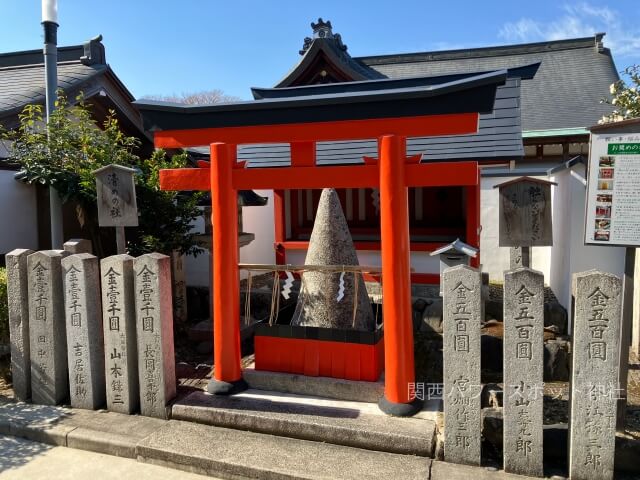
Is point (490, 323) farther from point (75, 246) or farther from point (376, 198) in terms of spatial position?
point (75, 246)

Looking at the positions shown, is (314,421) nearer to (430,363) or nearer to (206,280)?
(430,363)

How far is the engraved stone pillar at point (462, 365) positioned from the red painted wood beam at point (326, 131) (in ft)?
4.47

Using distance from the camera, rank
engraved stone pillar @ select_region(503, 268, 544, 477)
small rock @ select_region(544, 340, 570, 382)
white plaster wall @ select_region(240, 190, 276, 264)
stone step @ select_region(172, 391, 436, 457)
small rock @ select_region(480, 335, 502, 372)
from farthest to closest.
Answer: white plaster wall @ select_region(240, 190, 276, 264), small rock @ select_region(480, 335, 502, 372), small rock @ select_region(544, 340, 570, 382), stone step @ select_region(172, 391, 436, 457), engraved stone pillar @ select_region(503, 268, 544, 477)

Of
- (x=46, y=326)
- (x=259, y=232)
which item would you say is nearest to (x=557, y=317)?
(x=46, y=326)

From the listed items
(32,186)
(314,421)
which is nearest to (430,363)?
(314,421)

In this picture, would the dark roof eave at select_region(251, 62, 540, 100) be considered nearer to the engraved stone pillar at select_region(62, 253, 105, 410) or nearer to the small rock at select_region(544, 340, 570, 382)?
the small rock at select_region(544, 340, 570, 382)

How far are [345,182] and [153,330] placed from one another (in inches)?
97.2

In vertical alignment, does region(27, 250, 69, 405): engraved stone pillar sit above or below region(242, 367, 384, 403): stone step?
above

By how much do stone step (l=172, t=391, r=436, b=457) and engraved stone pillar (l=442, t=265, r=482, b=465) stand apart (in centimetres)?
26

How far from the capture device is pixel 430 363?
6.41 m

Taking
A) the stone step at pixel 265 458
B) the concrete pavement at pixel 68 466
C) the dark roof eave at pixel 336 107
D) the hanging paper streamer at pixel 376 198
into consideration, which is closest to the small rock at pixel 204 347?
the stone step at pixel 265 458

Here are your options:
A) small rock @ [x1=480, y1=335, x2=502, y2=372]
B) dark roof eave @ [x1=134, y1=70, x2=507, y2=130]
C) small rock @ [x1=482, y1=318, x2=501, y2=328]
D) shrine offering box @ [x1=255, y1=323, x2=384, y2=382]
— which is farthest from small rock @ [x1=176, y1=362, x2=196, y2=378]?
small rock @ [x1=482, y1=318, x2=501, y2=328]

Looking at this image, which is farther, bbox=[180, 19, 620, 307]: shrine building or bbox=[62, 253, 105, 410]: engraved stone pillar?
bbox=[180, 19, 620, 307]: shrine building

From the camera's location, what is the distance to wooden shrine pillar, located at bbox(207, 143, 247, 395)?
15.8 ft
